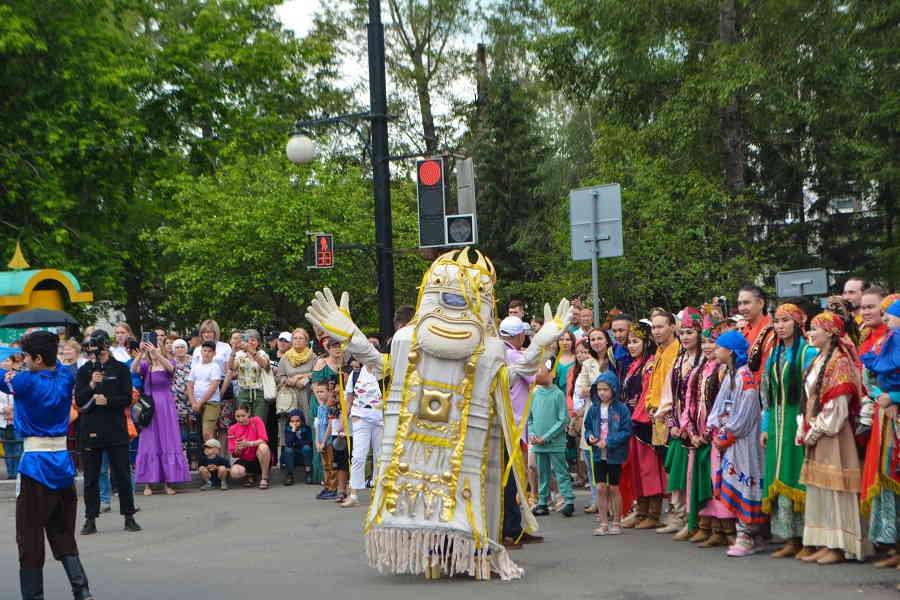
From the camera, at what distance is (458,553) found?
8883 mm

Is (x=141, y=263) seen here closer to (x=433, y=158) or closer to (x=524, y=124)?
(x=524, y=124)

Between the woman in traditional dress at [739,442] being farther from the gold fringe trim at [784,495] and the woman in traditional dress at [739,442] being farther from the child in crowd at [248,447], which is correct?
the child in crowd at [248,447]

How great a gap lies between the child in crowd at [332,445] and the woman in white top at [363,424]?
36cm

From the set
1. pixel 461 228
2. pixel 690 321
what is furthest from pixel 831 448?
pixel 461 228

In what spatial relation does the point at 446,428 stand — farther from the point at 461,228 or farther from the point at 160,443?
the point at 160,443

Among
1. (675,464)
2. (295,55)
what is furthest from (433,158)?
(295,55)

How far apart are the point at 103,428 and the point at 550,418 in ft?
14.6

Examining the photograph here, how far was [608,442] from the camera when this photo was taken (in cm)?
1078

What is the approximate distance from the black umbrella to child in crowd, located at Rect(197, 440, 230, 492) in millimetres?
3283

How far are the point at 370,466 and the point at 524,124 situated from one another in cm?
2438

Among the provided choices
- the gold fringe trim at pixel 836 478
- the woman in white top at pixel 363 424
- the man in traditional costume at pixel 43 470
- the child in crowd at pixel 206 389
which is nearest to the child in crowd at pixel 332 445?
the woman in white top at pixel 363 424

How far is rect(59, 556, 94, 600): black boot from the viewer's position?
27.7ft

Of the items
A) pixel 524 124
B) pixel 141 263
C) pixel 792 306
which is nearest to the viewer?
pixel 792 306

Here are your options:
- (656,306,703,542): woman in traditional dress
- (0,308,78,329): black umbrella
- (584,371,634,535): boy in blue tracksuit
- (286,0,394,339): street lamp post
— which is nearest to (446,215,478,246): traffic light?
(286,0,394,339): street lamp post
